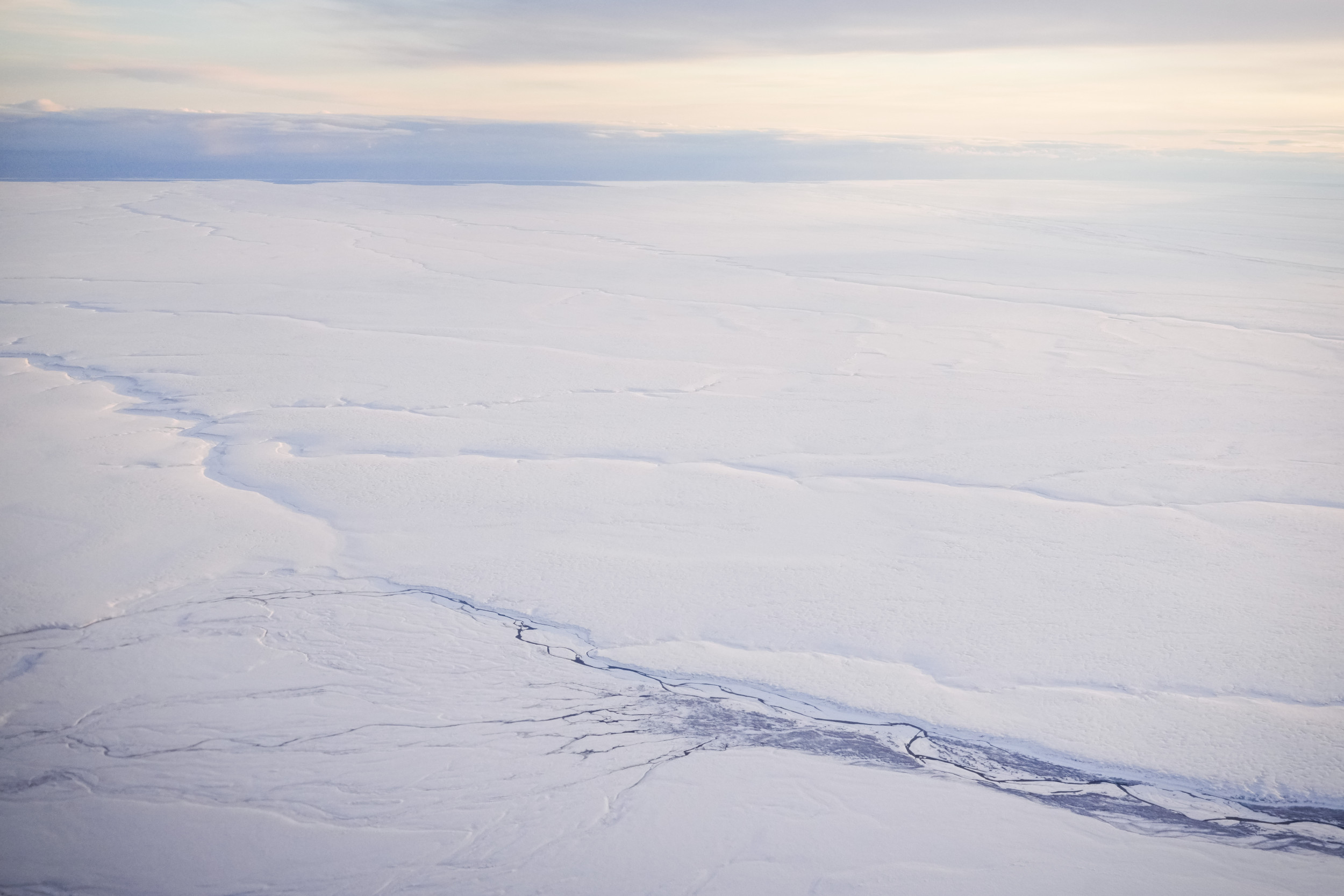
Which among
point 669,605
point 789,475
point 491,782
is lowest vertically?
point 491,782

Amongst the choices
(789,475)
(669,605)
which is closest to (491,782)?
(669,605)

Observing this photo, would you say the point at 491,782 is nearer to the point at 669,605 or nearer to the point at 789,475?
the point at 669,605

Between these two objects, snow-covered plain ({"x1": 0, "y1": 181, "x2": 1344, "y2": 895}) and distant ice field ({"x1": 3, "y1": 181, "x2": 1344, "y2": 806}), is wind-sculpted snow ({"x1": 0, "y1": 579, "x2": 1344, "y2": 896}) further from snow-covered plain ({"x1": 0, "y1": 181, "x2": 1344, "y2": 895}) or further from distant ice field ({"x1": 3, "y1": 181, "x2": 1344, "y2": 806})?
distant ice field ({"x1": 3, "y1": 181, "x2": 1344, "y2": 806})

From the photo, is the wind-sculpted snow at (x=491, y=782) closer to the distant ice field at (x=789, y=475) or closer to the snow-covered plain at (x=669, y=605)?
the snow-covered plain at (x=669, y=605)

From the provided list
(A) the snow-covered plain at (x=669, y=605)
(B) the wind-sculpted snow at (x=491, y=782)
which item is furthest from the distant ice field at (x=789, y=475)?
(B) the wind-sculpted snow at (x=491, y=782)

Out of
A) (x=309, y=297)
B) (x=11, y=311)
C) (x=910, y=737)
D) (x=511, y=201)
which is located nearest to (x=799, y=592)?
(x=910, y=737)

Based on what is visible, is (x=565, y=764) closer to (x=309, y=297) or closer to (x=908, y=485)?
(x=908, y=485)

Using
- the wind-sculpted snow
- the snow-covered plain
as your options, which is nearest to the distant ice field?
the snow-covered plain
